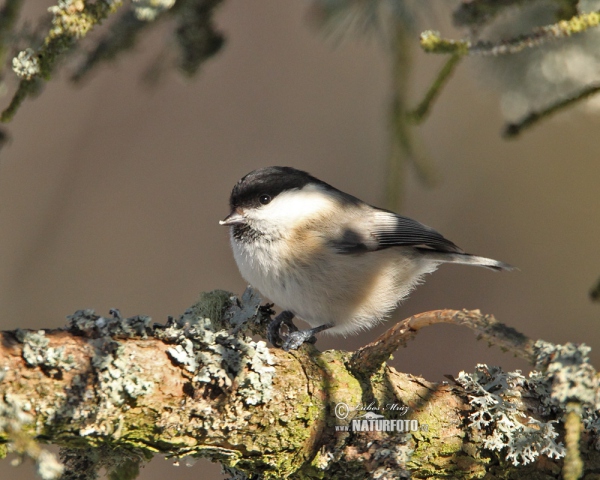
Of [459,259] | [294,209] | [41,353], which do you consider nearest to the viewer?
[41,353]

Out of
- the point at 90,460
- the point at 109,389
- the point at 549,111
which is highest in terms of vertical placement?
the point at 549,111

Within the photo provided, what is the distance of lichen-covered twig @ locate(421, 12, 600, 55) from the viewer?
1138 millimetres

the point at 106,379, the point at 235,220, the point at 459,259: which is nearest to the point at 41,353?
the point at 106,379

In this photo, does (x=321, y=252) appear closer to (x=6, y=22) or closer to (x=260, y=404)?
(x=260, y=404)

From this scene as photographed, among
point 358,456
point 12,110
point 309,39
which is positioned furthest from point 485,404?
point 309,39

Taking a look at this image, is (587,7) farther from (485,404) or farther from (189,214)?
(189,214)

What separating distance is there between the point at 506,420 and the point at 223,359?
0.65m

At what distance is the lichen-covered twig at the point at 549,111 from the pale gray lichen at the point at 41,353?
1116mm

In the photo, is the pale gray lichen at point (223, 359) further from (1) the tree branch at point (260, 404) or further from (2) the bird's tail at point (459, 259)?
(2) the bird's tail at point (459, 259)

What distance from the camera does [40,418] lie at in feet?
3.39

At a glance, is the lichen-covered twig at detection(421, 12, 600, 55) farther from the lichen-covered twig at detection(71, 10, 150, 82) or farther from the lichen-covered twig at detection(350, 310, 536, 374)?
the lichen-covered twig at detection(71, 10, 150, 82)

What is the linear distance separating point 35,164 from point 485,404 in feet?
10.7

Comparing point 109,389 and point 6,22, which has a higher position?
point 6,22

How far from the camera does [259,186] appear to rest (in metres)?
2.15
